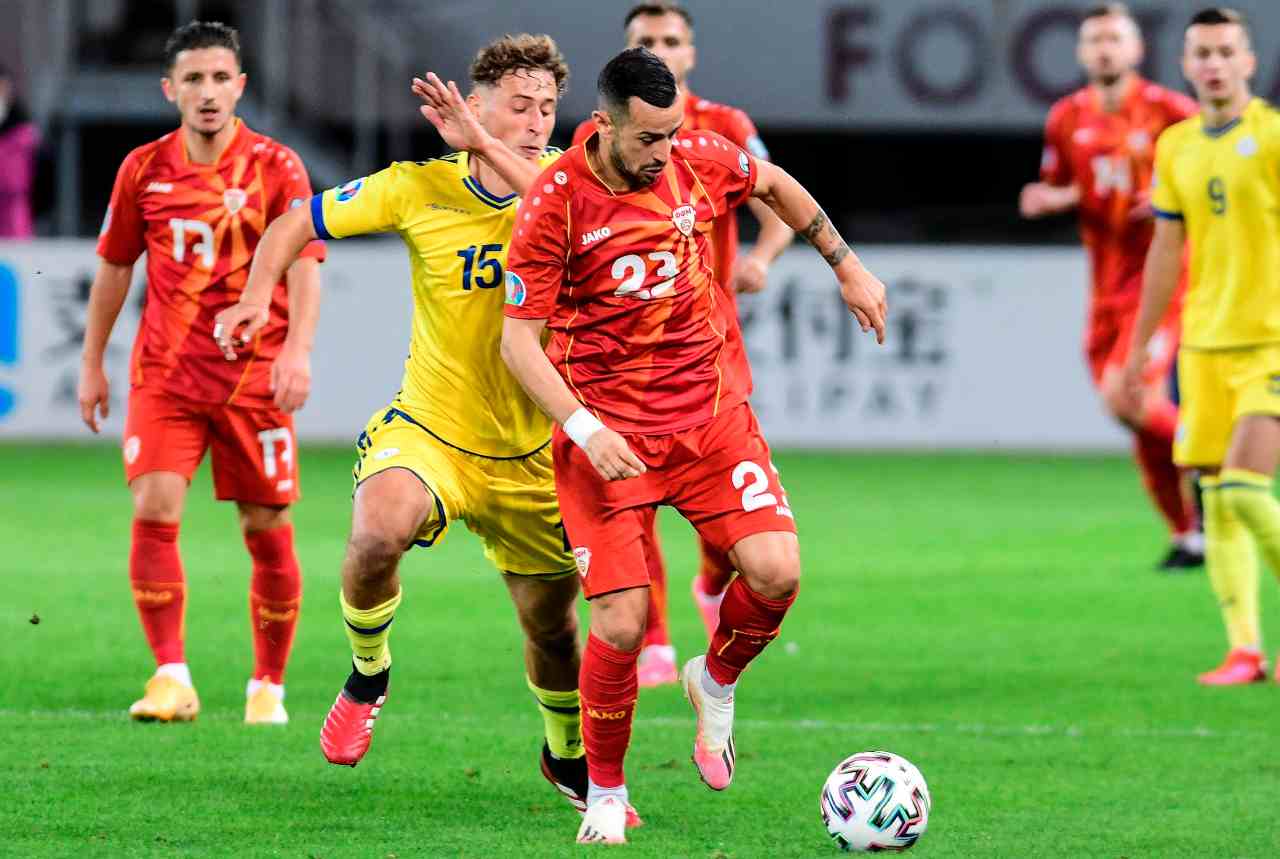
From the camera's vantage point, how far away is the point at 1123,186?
37.5 feet

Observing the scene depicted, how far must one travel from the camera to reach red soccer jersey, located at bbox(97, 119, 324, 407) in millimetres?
7332

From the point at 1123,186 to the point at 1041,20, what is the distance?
8.49 metres

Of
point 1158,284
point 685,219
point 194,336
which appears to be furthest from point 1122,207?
point 685,219

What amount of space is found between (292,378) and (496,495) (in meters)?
1.11

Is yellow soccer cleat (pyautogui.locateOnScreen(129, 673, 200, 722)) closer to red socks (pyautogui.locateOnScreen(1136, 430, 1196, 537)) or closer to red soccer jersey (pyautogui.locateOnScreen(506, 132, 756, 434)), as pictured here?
red soccer jersey (pyautogui.locateOnScreen(506, 132, 756, 434))

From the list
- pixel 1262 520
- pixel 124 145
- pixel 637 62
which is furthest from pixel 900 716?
pixel 124 145

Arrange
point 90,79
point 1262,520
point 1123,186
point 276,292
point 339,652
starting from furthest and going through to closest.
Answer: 1. point 90,79
2. point 1123,186
3. point 339,652
4. point 1262,520
5. point 276,292

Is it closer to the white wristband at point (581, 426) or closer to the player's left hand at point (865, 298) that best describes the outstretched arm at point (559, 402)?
the white wristband at point (581, 426)

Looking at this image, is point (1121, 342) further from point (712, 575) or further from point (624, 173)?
point (624, 173)

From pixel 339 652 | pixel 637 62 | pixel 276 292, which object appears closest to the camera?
pixel 637 62

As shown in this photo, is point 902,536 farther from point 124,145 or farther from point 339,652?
point 124,145

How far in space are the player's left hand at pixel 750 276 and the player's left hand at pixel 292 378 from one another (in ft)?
5.34

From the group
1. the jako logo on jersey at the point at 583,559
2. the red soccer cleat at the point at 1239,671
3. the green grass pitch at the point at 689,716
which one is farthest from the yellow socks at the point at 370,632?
the red soccer cleat at the point at 1239,671

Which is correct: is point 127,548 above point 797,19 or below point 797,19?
below
